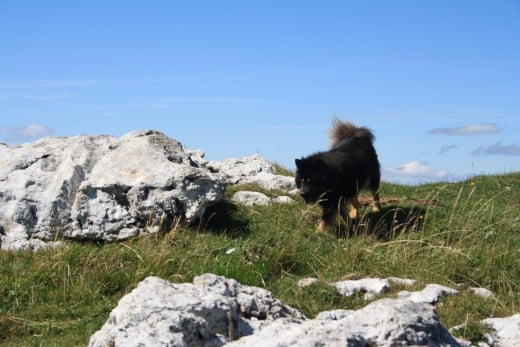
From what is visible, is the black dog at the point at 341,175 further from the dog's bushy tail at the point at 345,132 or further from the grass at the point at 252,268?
the grass at the point at 252,268

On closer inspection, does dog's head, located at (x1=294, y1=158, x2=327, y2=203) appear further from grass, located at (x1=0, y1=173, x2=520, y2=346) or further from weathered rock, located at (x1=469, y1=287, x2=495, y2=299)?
weathered rock, located at (x1=469, y1=287, x2=495, y2=299)

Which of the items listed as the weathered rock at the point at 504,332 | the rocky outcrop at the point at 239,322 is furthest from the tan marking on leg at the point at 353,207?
the rocky outcrop at the point at 239,322

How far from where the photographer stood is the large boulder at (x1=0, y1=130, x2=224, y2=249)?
9297 mm

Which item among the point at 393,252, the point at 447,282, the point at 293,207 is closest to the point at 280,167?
the point at 293,207

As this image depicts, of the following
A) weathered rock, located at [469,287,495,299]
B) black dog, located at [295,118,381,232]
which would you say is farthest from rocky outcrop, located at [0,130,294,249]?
weathered rock, located at [469,287,495,299]

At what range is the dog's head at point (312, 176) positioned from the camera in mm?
10711

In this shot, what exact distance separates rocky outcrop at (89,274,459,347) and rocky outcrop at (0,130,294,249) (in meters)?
4.33

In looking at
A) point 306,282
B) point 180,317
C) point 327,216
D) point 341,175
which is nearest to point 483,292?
point 306,282

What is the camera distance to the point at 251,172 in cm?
1416

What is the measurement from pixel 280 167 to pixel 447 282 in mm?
8838

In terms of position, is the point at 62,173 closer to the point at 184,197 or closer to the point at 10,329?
the point at 184,197

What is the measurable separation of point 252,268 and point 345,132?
601 centimetres

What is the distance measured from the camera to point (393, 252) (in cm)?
825

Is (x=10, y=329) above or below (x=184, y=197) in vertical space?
below
